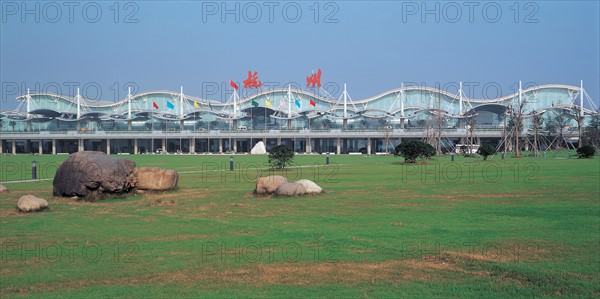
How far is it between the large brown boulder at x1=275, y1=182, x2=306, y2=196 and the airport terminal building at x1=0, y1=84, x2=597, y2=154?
6791 cm

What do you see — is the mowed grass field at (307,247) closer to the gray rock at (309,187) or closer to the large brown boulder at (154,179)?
the gray rock at (309,187)

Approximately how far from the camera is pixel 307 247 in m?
9.42

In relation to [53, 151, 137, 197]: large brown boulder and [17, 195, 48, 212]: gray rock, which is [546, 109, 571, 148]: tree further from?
[17, 195, 48, 212]: gray rock

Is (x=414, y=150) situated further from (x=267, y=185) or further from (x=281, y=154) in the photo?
(x=267, y=185)

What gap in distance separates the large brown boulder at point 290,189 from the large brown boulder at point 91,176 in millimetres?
4996

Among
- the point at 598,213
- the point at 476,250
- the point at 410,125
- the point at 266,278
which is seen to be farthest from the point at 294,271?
the point at 410,125

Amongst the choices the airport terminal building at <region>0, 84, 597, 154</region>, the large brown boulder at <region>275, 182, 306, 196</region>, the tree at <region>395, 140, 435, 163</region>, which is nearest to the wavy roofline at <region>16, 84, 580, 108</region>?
the airport terminal building at <region>0, 84, 597, 154</region>

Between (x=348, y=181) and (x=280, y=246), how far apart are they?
14089 millimetres

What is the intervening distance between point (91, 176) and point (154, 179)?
2339 mm

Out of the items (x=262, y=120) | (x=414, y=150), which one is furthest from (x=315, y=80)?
(x=414, y=150)

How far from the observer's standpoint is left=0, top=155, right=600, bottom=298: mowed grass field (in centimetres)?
712

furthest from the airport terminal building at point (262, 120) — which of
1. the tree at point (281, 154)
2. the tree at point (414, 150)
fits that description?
the tree at point (281, 154)

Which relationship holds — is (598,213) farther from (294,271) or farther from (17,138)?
(17,138)

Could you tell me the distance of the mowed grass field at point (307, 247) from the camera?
7.12 meters
